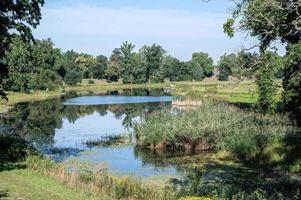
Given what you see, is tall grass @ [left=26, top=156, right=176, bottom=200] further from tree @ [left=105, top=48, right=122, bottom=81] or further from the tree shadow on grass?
tree @ [left=105, top=48, right=122, bottom=81]

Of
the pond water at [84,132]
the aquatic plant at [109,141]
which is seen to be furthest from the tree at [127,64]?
the aquatic plant at [109,141]

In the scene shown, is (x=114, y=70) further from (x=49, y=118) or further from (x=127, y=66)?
(x=49, y=118)

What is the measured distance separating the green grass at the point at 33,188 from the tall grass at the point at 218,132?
13772 millimetres

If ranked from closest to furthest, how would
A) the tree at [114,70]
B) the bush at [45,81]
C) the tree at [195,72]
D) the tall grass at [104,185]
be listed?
the tall grass at [104,185]
the bush at [45,81]
the tree at [114,70]
the tree at [195,72]

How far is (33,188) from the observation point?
15.7 meters

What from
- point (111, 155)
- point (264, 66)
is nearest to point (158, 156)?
point (111, 155)

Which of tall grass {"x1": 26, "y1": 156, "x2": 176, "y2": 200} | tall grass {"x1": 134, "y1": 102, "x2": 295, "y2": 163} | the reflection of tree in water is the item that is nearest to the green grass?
tall grass {"x1": 26, "y1": 156, "x2": 176, "y2": 200}

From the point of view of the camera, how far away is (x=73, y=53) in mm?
174375

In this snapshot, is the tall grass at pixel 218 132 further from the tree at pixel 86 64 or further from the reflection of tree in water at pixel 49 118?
the tree at pixel 86 64

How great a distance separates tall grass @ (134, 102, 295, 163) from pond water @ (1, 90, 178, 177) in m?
2.01

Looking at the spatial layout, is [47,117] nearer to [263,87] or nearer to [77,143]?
[77,143]

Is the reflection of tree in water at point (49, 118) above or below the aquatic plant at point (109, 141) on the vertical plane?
above

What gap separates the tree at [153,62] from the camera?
167 meters

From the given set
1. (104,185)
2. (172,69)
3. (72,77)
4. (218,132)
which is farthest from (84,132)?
(172,69)
